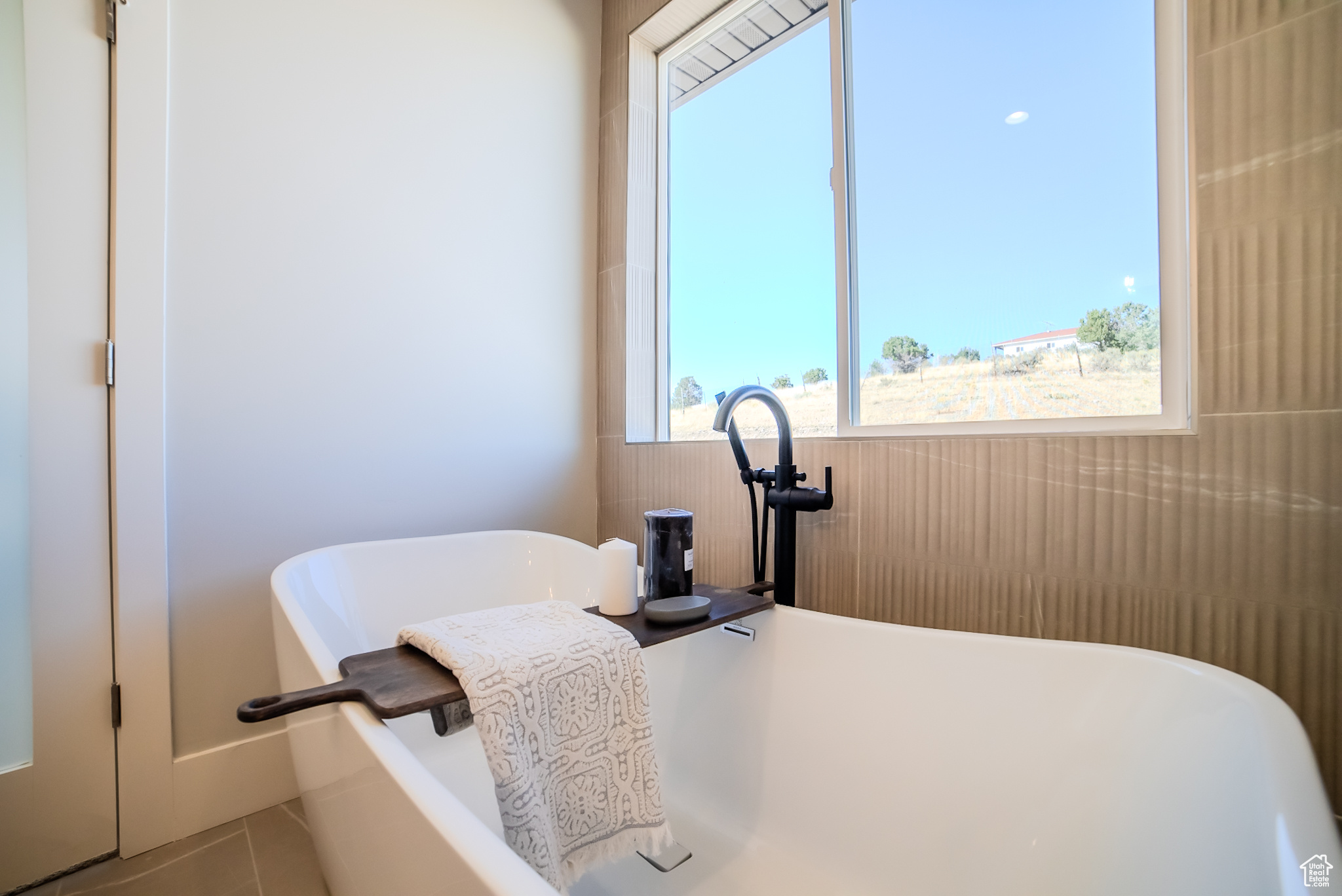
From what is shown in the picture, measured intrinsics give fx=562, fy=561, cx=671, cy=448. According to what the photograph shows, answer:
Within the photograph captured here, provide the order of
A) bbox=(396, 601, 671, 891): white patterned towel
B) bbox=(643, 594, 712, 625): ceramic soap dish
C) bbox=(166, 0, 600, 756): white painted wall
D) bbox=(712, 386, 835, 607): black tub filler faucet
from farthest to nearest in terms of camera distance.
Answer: bbox=(166, 0, 600, 756): white painted wall < bbox=(712, 386, 835, 607): black tub filler faucet < bbox=(643, 594, 712, 625): ceramic soap dish < bbox=(396, 601, 671, 891): white patterned towel

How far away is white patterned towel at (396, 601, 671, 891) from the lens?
666 mm

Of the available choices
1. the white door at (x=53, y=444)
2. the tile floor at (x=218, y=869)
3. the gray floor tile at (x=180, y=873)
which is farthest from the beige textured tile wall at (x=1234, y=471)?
the white door at (x=53, y=444)

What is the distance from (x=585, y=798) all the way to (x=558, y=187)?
193cm

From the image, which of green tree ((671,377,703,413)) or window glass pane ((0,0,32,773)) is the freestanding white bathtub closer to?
window glass pane ((0,0,32,773))

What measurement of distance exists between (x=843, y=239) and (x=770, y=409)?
1.90 feet

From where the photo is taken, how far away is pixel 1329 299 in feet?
2.78

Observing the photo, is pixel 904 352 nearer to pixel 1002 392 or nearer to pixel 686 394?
pixel 1002 392

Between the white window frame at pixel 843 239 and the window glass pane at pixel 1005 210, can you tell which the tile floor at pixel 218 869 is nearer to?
the white window frame at pixel 843 239

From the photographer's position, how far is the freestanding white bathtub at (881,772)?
56 cm

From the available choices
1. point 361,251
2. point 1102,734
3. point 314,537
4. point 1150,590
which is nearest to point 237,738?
point 314,537

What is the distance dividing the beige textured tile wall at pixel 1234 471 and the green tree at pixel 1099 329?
0.16 meters

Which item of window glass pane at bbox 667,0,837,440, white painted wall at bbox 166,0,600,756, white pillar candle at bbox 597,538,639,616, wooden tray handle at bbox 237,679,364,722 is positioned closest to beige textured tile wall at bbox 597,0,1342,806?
window glass pane at bbox 667,0,837,440

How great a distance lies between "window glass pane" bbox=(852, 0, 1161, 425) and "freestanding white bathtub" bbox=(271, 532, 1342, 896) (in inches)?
23.3

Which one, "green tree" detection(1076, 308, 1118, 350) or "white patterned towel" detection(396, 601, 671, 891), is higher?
"green tree" detection(1076, 308, 1118, 350)
